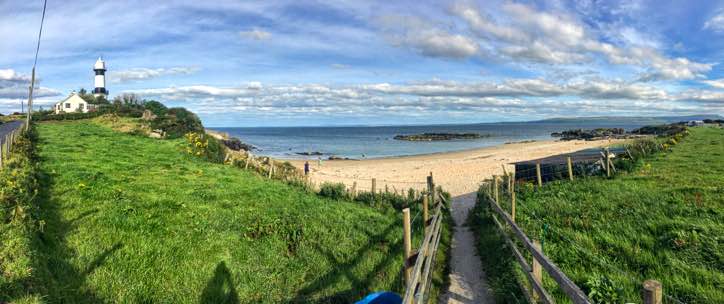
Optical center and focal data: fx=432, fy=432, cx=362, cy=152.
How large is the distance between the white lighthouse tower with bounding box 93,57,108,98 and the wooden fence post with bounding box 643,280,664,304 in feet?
A: 292

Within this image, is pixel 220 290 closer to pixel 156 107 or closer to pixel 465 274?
pixel 465 274

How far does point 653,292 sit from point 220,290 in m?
7.14

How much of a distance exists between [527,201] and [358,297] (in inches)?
342

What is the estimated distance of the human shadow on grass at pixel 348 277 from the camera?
847 centimetres

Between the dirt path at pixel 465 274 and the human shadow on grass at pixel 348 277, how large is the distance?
1224 millimetres

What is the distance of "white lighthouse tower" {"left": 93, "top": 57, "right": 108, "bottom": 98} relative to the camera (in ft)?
257

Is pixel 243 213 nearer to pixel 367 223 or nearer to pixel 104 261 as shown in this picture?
pixel 367 223

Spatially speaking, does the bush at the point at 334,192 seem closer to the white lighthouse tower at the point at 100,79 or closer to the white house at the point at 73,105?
the white house at the point at 73,105

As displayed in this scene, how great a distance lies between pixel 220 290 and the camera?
8.38 metres

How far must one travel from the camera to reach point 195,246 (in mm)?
9938

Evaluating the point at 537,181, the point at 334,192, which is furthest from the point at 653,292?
the point at 537,181

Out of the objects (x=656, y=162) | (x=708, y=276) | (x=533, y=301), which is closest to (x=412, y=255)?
(x=533, y=301)

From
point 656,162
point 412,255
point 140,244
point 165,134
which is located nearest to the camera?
point 412,255

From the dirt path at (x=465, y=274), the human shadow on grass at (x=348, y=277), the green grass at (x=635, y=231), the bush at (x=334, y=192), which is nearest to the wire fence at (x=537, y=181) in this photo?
the green grass at (x=635, y=231)
